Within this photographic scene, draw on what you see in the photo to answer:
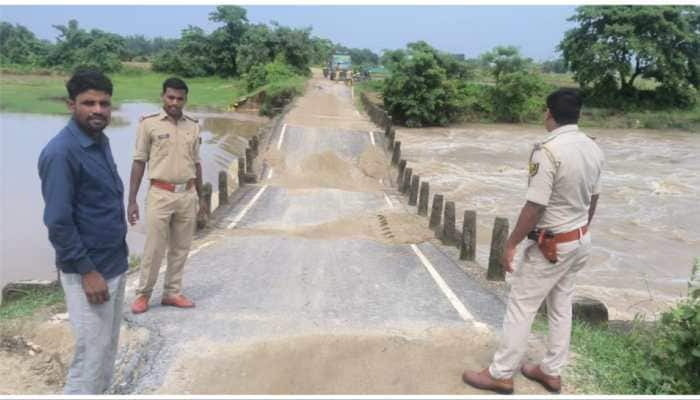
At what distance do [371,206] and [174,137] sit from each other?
27.8ft

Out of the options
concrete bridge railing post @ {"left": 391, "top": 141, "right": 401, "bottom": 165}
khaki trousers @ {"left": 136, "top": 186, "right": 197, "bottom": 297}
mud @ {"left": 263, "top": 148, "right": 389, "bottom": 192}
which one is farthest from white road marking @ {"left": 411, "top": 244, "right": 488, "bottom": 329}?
concrete bridge railing post @ {"left": 391, "top": 141, "right": 401, "bottom": 165}

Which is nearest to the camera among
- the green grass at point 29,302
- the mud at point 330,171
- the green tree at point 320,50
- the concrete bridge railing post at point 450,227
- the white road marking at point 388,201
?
the green grass at point 29,302

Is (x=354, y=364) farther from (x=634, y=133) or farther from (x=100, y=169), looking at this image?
(x=634, y=133)

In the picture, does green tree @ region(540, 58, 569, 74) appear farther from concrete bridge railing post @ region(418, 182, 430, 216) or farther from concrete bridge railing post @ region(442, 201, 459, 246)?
concrete bridge railing post @ region(442, 201, 459, 246)

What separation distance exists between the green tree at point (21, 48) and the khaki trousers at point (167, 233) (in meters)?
58.0

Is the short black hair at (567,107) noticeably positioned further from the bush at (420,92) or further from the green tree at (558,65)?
the green tree at (558,65)

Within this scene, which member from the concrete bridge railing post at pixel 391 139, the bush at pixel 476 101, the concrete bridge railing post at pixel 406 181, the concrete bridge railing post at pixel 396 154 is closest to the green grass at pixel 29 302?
the concrete bridge railing post at pixel 406 181

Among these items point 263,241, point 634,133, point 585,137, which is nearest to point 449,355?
point 585,137

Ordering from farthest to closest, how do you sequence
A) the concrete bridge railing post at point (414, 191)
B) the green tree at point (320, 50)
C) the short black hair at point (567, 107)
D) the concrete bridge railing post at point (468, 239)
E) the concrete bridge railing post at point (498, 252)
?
the green tree at point (320, 50) → the concrete bridge railing post at point (414, 191) → the concrete bridge railing post at point (468, 239) → the concrete bridge railing post at point (498, 252) → the short black hair at point (567, 107)

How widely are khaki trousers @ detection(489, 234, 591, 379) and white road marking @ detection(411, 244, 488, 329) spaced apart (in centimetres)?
119

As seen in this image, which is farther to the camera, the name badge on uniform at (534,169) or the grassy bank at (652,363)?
the grassy bank at (652,363)

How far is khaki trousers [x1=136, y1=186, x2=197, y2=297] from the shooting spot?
4848 mm

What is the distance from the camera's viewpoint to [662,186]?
69.2 ft

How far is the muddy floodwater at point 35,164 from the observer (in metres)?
11.8
